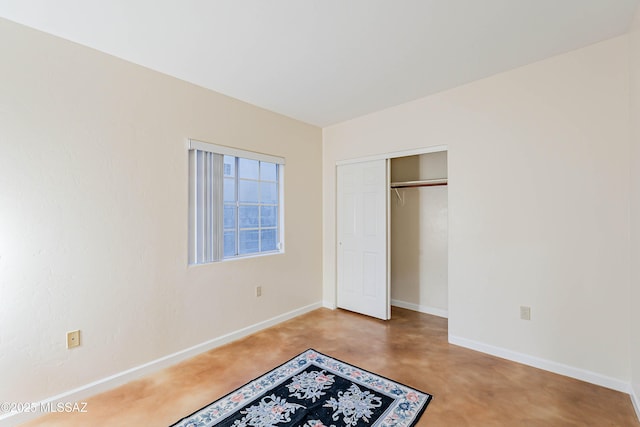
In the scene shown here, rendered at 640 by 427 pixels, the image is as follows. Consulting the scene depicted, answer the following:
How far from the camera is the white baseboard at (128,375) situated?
73.7 inches

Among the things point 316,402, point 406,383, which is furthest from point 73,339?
point 406,383

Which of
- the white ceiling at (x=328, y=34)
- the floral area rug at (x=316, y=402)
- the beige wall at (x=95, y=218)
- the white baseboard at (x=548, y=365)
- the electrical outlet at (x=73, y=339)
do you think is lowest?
the floral area rug at (x=316, y=402)

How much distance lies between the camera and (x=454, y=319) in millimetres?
2957

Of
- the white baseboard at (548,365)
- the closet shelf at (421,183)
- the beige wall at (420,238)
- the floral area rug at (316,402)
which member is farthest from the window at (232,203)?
the white baseboard at (548,365)

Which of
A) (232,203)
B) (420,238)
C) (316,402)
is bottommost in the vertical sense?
(316,402)

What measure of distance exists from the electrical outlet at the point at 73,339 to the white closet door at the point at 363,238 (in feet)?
9.33

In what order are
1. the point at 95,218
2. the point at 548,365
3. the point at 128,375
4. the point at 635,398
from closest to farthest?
the point at 635,398, the point at 95,218, the point at 128,375, the point at 548,365

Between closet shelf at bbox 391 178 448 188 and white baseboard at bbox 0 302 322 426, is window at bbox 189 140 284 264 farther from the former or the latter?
closet shelf at bbox 391 178 448 188

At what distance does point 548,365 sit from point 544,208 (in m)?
1.31

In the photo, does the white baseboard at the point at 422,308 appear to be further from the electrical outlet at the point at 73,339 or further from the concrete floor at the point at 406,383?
the electrical outlet at the point at 73,339

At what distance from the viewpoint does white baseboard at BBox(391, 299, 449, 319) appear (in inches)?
148

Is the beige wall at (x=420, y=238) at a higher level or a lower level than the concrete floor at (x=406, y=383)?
higher

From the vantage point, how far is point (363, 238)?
12.6 feet

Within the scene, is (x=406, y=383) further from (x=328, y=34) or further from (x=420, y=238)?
(x=328, y=34)
